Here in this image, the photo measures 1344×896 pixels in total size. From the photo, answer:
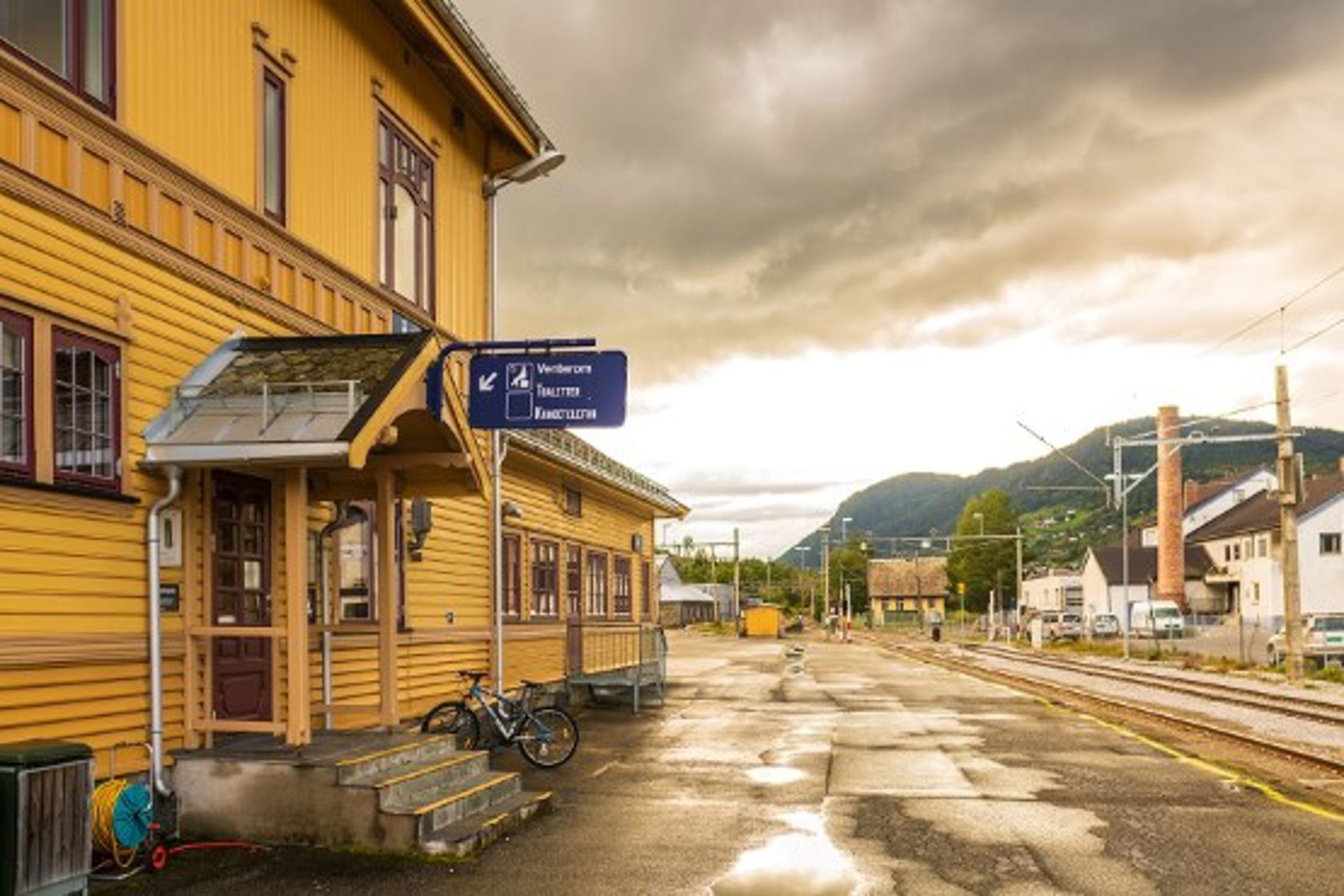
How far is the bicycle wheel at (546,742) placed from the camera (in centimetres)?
1474

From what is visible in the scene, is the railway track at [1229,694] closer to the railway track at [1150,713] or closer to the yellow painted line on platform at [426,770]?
the railway track at [1150,713]

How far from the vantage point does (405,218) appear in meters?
15.7

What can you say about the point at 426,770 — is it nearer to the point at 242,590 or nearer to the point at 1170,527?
the point at 242,590

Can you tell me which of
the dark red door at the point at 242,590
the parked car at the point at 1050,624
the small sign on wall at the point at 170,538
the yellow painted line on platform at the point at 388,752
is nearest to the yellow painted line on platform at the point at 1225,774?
the yellow painted line on platform at the point at 388,752

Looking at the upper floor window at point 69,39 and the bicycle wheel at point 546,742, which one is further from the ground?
the upper floor window at point 69,39

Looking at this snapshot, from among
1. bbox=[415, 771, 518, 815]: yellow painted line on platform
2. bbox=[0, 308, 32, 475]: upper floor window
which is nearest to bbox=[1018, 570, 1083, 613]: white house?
bbox=[415, 771, 518, 815]: yellow painted line on platform

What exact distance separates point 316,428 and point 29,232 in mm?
2342

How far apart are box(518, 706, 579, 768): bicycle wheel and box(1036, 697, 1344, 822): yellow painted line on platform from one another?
728 cm

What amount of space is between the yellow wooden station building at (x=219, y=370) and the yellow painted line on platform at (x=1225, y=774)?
846 cm

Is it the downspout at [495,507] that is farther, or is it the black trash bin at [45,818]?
the downspout at [495,507]

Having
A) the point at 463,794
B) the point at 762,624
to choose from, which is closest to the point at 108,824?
the point at 463,794

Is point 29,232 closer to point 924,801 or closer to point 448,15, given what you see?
point 448,15

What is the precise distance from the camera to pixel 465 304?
1783 cm

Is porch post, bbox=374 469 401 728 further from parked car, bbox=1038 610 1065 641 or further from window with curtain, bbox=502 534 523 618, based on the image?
parked car, bbox=1038 610 1065 641
